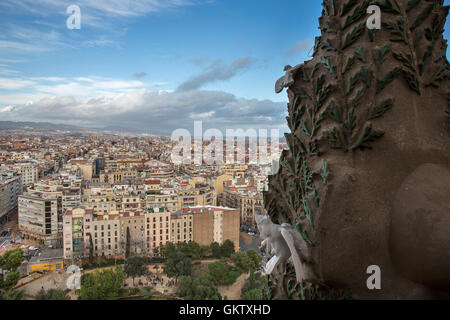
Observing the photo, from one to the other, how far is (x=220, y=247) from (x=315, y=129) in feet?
36.6

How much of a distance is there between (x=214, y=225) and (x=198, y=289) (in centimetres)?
441

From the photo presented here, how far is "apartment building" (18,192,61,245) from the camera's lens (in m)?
13.6

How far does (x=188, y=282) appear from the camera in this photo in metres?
8.45

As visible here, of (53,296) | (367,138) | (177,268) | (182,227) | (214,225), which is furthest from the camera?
(214,225)

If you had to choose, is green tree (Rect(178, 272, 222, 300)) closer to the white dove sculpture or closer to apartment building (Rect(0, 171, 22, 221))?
the white dove sculpture

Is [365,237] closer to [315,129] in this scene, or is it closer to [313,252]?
[313,252]

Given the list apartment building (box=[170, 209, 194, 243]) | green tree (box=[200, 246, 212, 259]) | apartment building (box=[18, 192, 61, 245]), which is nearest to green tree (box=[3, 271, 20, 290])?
apartment building (box=[170, 209, 194, 243])

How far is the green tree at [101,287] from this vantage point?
7801 mm

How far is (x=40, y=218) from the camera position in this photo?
13656 millimetres

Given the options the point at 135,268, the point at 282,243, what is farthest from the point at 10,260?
the point at 282,243

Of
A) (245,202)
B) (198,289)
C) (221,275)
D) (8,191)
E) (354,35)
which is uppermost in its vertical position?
(354,35)

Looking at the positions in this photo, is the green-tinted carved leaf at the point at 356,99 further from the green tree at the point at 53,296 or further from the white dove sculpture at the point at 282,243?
the green tree at the point at 53,296

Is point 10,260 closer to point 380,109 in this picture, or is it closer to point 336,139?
point 336,139
